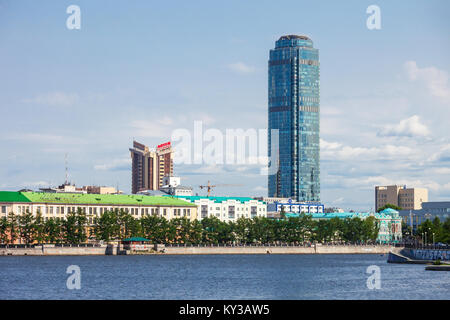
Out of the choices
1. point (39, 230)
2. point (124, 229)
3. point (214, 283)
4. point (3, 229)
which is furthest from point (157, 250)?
point (214, 283)

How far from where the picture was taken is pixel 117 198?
19888 centimetres

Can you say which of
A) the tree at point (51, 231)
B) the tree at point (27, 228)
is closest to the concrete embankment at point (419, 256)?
the tree at point (51, 231)

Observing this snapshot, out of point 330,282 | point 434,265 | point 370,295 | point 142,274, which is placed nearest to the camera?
point 370,295

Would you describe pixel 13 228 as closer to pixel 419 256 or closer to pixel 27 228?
pixel 27 228

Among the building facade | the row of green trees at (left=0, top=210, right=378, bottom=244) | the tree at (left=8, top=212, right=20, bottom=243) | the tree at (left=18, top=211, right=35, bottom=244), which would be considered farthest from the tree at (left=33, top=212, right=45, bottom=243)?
the building facade

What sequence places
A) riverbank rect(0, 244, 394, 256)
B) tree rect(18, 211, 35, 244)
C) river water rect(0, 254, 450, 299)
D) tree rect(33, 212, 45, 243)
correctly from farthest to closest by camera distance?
tree rect(33, 212, 45, 243) → tree rect(18, 211, 35, 244) → riverbank rect(0, 244, 394, 256) → river water rect(0, 254, 450, 299)

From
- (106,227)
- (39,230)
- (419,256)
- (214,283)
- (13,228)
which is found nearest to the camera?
→ (214,283)

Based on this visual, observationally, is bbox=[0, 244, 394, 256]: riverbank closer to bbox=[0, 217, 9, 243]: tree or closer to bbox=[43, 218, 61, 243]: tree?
bbox=[43, 218, 61, 243]: tree

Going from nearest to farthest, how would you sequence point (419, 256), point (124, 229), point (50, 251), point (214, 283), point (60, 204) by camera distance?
1. point (214, 283)
2. point (419, 256)
3. point (50, 251)
4. point (124, 229)
5. point (60, 204)

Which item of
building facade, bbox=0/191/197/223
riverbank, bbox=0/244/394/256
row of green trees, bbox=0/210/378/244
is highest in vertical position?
building facade, bbox=0/191/197/223
